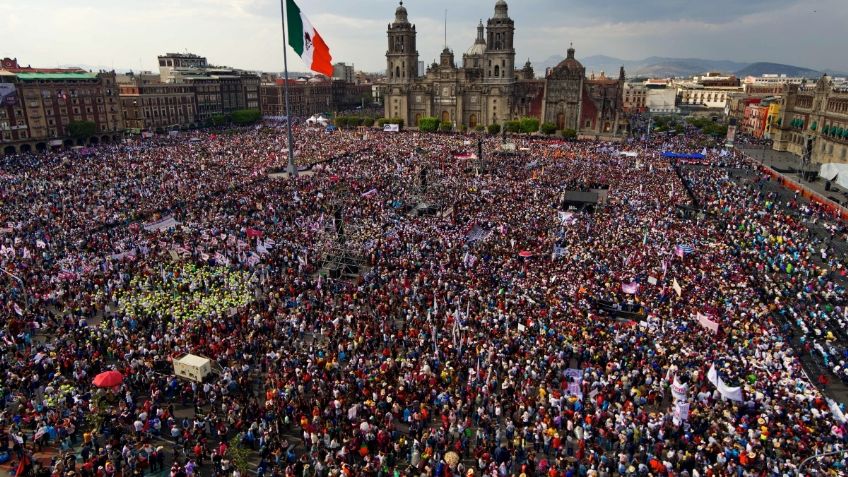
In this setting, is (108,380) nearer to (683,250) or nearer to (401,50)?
(683,250)

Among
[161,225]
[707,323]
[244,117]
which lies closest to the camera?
[707,323]

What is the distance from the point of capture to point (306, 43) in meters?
38.4

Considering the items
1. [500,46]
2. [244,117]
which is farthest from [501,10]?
[244,117]

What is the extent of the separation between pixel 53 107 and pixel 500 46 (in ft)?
254

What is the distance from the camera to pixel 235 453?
48.2ft

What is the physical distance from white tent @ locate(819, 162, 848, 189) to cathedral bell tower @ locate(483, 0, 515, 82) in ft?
215

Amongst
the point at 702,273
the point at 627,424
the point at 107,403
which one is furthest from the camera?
the point at 702,273

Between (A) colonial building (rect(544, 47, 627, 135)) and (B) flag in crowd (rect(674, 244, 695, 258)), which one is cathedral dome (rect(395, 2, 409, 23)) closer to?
(A) colonial building (rect(544, 47, 627, 135))

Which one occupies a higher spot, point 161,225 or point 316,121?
point 316,121

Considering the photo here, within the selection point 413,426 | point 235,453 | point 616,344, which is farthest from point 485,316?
point 235,453

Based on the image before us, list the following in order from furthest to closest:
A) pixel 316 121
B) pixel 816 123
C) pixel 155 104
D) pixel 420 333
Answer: pixel 316 121
pixel 155 104
pixel 816 123
pixel 420 333

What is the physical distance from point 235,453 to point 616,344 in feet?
44.6

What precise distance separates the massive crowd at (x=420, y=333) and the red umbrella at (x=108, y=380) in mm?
582

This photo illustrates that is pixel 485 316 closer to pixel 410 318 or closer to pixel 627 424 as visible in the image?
pixel 410 318
